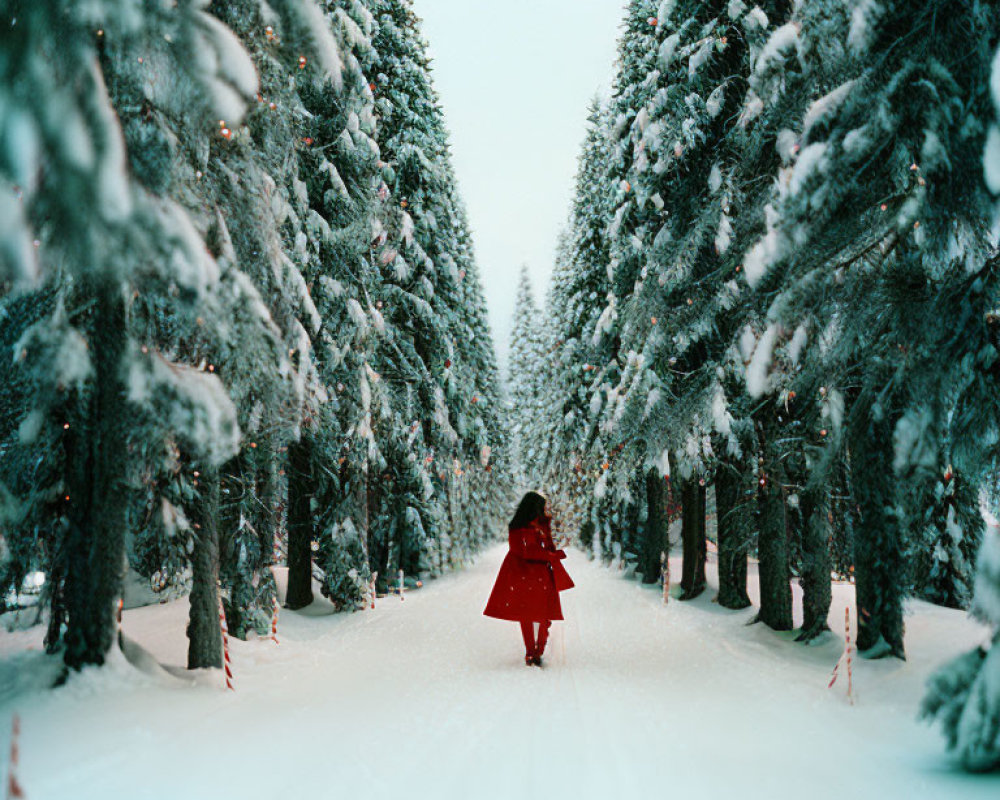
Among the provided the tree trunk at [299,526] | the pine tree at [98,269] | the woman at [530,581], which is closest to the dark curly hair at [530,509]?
the woman at [530,581]

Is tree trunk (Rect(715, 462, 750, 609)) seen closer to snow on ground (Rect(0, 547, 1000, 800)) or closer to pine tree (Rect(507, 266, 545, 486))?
snow on ground (Rect(0, 547, 1000, 800))

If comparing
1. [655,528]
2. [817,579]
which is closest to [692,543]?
[655,528]

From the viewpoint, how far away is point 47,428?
6.62m

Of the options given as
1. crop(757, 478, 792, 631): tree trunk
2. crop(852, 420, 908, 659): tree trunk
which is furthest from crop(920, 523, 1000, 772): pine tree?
crop(757, 478, 792, 631): tree trunk

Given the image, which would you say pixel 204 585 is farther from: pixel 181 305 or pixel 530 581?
pixel 530 581

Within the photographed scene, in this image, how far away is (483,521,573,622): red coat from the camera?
29.9 ft

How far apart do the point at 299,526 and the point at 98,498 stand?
7907 millimetres

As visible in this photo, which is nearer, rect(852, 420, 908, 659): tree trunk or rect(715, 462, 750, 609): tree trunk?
rect(852, 420, 908, 659): tree trunk

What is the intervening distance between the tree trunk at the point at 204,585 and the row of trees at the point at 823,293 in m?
6.01

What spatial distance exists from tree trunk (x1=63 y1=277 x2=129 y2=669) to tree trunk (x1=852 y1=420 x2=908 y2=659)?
7.83m

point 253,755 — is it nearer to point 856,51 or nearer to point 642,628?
point 856,51

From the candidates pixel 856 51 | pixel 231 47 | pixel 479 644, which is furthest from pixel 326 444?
pixel 856 51

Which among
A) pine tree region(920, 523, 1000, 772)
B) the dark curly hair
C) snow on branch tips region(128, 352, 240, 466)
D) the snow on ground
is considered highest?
snow on branch tips region(128, 352, 240, 466)

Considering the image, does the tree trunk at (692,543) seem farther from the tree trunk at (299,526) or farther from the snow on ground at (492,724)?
→ the tree trunk at (299,526)
